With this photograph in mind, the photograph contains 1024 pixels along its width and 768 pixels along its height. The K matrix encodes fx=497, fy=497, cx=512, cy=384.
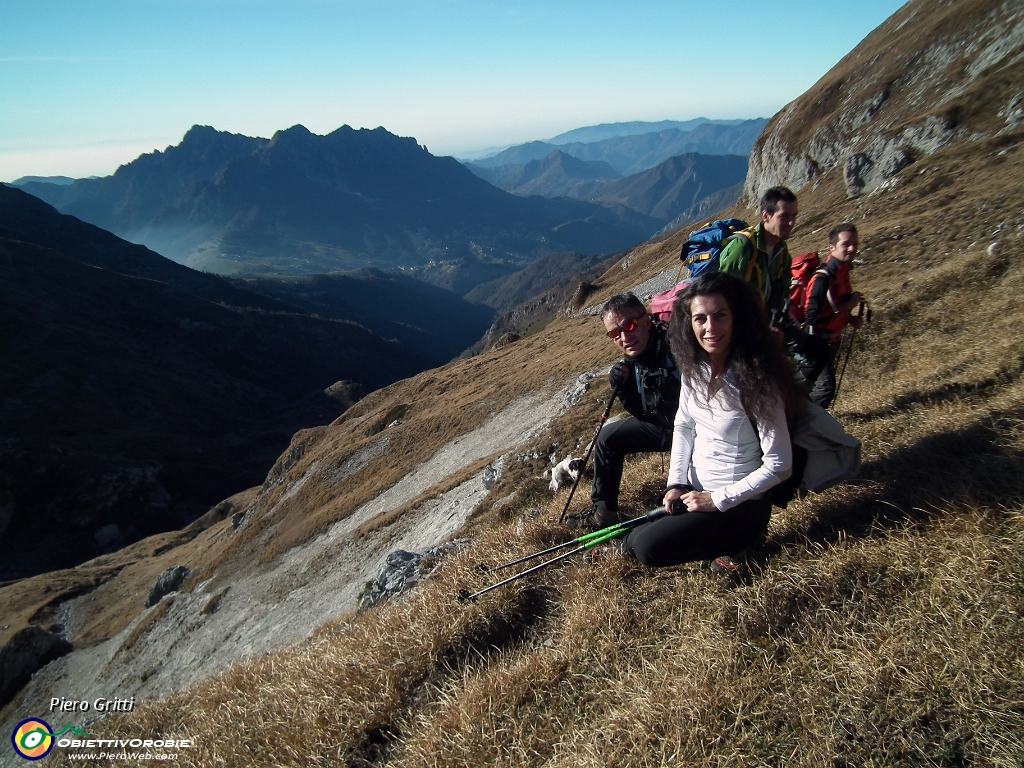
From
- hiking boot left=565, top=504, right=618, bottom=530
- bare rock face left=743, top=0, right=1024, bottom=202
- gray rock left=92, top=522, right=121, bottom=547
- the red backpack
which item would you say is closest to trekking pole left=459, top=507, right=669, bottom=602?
hiking boot left=565, top=504, right=618, bottom=530

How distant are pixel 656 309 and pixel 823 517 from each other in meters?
2.86

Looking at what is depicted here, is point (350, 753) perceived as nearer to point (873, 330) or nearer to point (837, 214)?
point (873, 330)

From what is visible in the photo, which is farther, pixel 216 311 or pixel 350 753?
pixel 216 311

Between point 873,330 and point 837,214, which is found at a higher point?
point 837,214

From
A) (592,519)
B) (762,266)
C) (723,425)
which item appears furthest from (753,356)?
(592,519)

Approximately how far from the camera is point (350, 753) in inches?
160

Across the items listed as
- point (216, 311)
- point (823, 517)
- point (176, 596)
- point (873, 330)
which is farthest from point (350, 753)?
point (216, 311)

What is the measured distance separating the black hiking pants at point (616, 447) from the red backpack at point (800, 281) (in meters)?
3.48

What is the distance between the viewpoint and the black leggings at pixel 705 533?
434cm

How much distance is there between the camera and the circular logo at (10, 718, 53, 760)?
8.00 meters

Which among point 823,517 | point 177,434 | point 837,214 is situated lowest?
point 177,434

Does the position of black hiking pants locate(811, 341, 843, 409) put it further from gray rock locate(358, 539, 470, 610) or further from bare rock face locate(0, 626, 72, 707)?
bare rock face locate(0, 626, 72, 707)

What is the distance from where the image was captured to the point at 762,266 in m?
6.27

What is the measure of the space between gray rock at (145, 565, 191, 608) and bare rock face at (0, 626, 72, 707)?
572 cm
